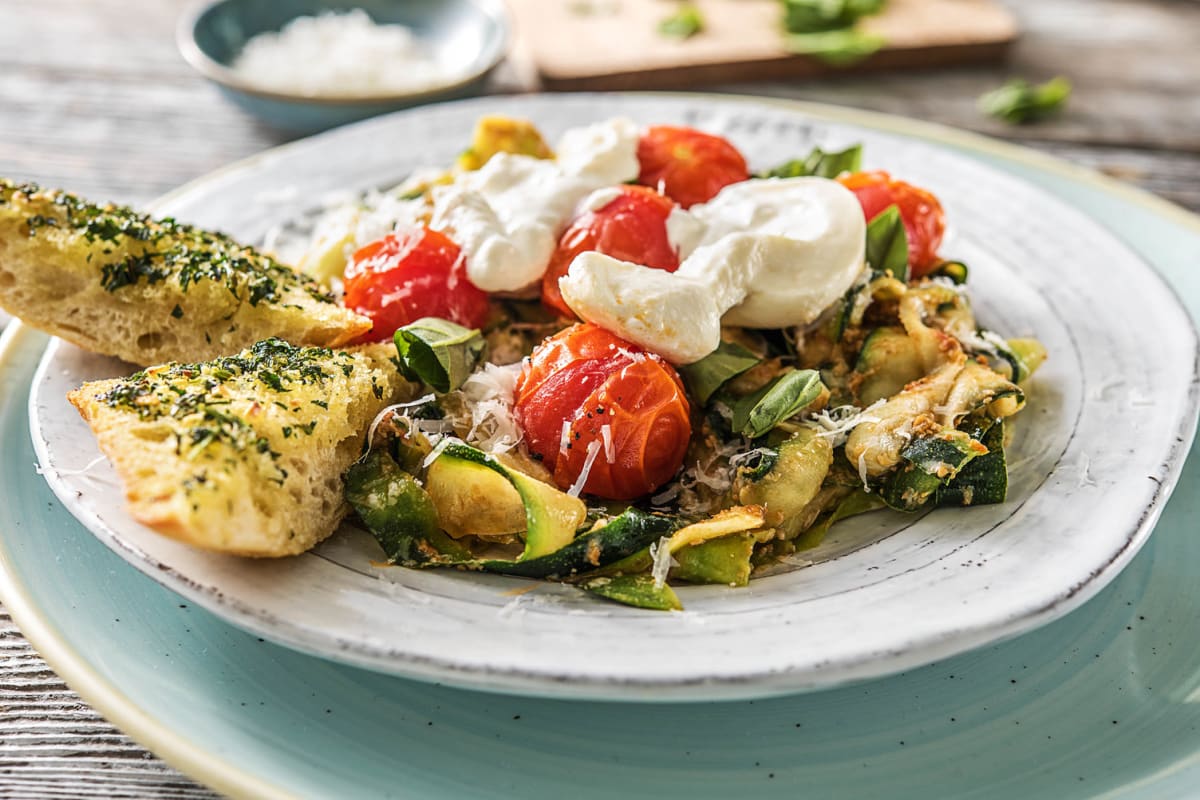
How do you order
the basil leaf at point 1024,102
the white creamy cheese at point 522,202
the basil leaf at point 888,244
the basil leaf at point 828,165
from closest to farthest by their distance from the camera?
1. the white creamy cheese at point 522,202
2. the basil leaf at point 888,244
3. the basil leaf at point 828,165
4. the basil leaf at point 1024,102

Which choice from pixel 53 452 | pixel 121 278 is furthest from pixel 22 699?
pixel 121 278

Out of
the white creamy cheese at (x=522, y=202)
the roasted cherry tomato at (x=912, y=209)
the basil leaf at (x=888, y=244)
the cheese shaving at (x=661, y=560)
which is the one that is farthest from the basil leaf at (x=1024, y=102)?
the cheese shaving at (x=661, y=560)

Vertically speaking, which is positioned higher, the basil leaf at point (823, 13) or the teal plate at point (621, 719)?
the basil leaf at point (823, 13)

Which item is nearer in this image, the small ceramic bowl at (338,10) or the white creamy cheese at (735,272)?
the white creamy cheese at (735,272)

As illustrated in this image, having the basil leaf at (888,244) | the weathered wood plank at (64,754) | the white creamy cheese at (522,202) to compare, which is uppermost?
the white creamy cheese at (522,202)

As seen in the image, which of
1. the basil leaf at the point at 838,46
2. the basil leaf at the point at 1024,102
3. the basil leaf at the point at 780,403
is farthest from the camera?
the basil leaf at the point at 838,46

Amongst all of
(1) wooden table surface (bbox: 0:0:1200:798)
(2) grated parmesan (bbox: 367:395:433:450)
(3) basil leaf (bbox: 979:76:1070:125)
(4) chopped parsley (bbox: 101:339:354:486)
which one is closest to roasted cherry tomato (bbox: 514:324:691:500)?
(2) grated parmesan (bbox: 367:395:433:450)

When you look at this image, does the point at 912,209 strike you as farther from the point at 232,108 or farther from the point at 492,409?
the point at 232,108

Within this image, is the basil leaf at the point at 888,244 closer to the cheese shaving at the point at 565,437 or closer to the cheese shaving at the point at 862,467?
the cheese shaving at the point at 862,467
